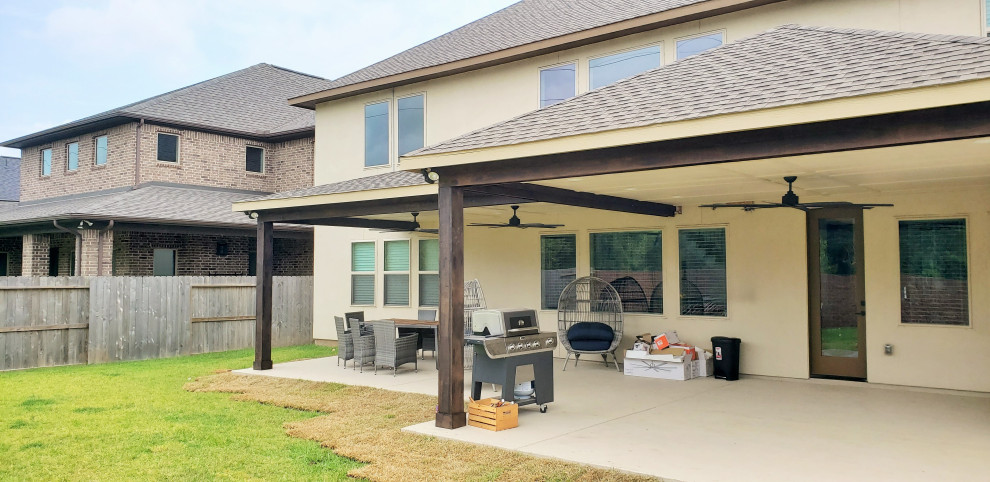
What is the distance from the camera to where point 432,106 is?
1354 cm

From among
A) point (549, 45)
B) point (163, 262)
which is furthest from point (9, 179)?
point (549, 45)

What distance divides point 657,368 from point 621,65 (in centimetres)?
466

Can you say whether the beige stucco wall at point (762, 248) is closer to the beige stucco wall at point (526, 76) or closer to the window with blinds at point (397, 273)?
the beige stucco wall at point (526, 76)

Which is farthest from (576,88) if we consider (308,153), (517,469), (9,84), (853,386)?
(9,84)

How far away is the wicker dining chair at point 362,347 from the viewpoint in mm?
11000

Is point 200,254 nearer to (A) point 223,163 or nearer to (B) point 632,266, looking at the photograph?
(A) point 223,163

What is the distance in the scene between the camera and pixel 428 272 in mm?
13984

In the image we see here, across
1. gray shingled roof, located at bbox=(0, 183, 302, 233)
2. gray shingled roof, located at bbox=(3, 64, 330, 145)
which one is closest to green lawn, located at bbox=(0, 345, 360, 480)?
gray shingled roof, located at bbox=(0, 183, 302, 233)

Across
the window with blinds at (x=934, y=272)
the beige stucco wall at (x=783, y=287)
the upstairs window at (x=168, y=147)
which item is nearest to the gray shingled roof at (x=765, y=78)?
the beige stucco wall at (x=783, y=287)

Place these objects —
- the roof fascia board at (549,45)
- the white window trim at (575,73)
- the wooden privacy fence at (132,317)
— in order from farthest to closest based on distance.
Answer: the wooden privacy fence at (132,317)
the white window trim at (575,73)
the roof fascia board at (549,45)

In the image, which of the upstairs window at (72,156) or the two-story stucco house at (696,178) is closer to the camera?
the two-story stucco house at (696,178)

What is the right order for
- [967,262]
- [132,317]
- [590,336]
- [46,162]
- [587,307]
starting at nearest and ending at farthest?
[967,262] → [590,336] → [587,307] → [132,317] → [46,162]

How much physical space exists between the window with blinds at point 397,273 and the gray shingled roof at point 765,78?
23.6 feet

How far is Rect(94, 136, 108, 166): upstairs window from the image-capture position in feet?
62.4
